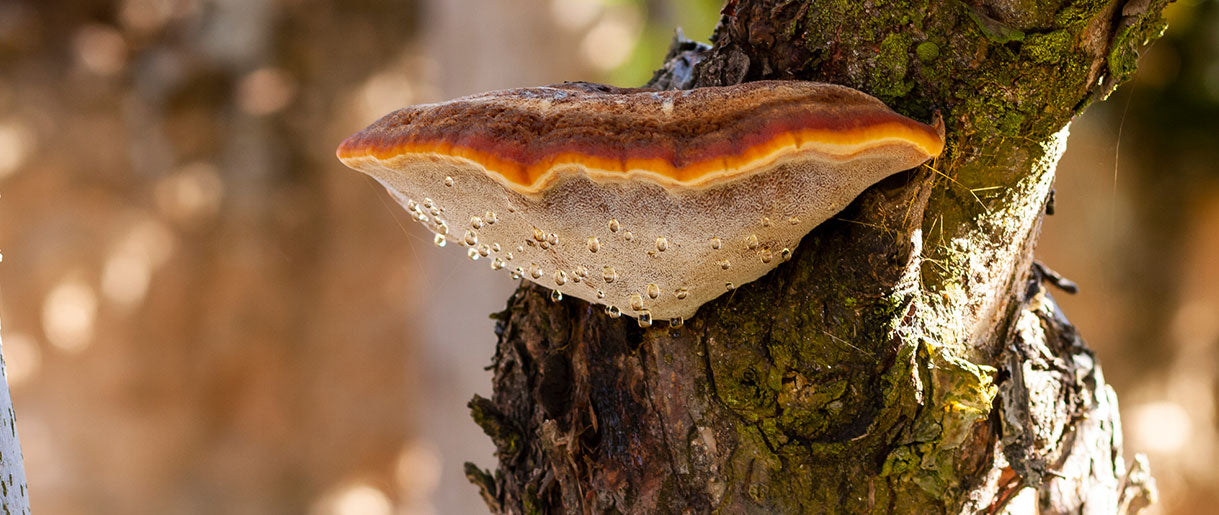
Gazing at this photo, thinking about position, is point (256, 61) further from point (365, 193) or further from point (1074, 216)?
point (1074, 216)

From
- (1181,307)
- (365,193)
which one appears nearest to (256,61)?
(365,193)

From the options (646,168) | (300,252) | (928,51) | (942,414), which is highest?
(300,252)

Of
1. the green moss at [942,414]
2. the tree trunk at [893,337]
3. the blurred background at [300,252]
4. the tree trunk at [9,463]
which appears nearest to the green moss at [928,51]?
the tree trunk at [893,337]


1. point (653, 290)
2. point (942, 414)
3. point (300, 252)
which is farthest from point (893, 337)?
point (300, 252)

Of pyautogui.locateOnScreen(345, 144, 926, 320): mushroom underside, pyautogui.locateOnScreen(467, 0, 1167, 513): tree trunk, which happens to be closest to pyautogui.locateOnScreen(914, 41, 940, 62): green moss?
pyautogui.locateOnScreen(467, 0, 1167, 513): tree trunk

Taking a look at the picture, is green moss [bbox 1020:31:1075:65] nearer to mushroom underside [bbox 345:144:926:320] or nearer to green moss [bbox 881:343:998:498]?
mushroom underside [bbox 345:144:926:320]

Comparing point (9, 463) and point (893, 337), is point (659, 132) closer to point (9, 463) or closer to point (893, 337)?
point (893, 337)

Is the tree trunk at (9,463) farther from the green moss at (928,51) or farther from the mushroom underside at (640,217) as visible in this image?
the green moss at (928,51)
